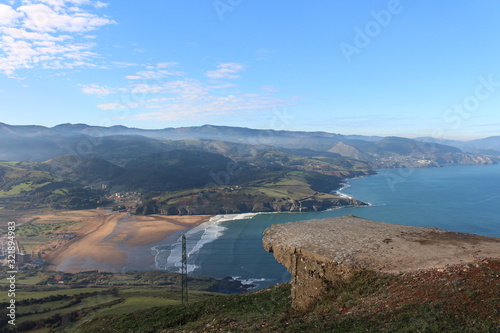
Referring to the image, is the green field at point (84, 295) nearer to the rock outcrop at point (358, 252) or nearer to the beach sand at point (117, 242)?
the beach sand at point (117, 242)

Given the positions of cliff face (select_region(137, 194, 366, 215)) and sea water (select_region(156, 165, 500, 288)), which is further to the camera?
cliff face (select_region(137, 194, 366, 215))

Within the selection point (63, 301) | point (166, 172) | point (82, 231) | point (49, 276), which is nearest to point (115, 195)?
point (166, 172)

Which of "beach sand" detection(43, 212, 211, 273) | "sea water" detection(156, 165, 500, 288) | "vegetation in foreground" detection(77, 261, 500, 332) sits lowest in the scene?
"beach sand" detection(43, 212, 211, 273)

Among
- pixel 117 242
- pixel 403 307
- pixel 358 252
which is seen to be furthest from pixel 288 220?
pixel 403 307

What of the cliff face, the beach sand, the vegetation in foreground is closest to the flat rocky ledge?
the vegetation in foreground

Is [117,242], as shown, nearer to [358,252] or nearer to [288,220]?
[288,220]

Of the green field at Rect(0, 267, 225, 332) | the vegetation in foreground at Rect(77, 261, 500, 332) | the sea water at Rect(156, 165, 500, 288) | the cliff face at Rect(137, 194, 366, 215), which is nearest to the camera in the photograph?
the vegetation in foreground at Rect(77, 261, 500, 332)

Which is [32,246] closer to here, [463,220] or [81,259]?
[81,259]

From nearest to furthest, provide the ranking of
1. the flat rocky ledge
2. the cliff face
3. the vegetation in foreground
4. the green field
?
the vegetation in foreground → the flat rocky ledge → the green field → the cliff face

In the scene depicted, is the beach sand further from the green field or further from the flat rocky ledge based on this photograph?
the flat rocky ledge
